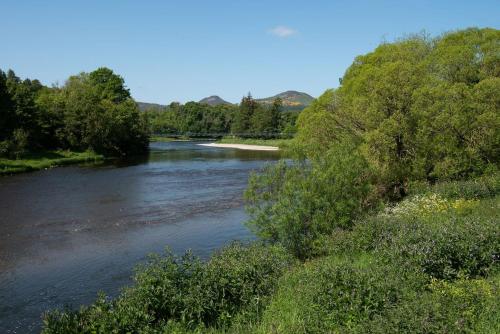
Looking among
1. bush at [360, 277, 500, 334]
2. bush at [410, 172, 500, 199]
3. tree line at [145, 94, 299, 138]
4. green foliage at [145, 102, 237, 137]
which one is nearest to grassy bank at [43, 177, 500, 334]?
bush at [360, 277, 500, 334]

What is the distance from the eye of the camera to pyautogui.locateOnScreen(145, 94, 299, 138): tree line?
132 m

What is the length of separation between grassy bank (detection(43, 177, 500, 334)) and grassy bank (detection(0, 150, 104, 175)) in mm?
40947

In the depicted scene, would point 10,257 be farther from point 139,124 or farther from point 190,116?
point 190,116

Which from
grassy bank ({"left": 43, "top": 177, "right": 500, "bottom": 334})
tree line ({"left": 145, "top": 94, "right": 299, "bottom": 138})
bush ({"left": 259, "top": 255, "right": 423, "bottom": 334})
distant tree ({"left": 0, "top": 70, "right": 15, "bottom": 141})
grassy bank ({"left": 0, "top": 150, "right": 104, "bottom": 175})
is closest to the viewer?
grassy bank ({"left": 43, "top": 177, "right": 500, "bottom": 334})

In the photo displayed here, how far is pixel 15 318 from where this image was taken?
13.7 meters

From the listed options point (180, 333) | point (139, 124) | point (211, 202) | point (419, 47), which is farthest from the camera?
point (139, 124)

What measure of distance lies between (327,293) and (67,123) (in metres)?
64.7

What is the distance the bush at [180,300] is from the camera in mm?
9414

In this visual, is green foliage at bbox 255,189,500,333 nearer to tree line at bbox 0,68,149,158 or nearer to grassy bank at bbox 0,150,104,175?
grassy bank at bbox 0,150,104,175

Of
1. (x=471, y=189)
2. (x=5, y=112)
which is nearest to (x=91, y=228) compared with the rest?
(x=471, y=189)

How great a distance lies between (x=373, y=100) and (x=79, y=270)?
17517mm

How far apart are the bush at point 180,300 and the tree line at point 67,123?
45.9 meters

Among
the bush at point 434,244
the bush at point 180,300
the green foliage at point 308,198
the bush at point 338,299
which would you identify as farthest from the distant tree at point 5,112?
the bush at point 338,299

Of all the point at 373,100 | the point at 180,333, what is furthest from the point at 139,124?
the point at 180,333
